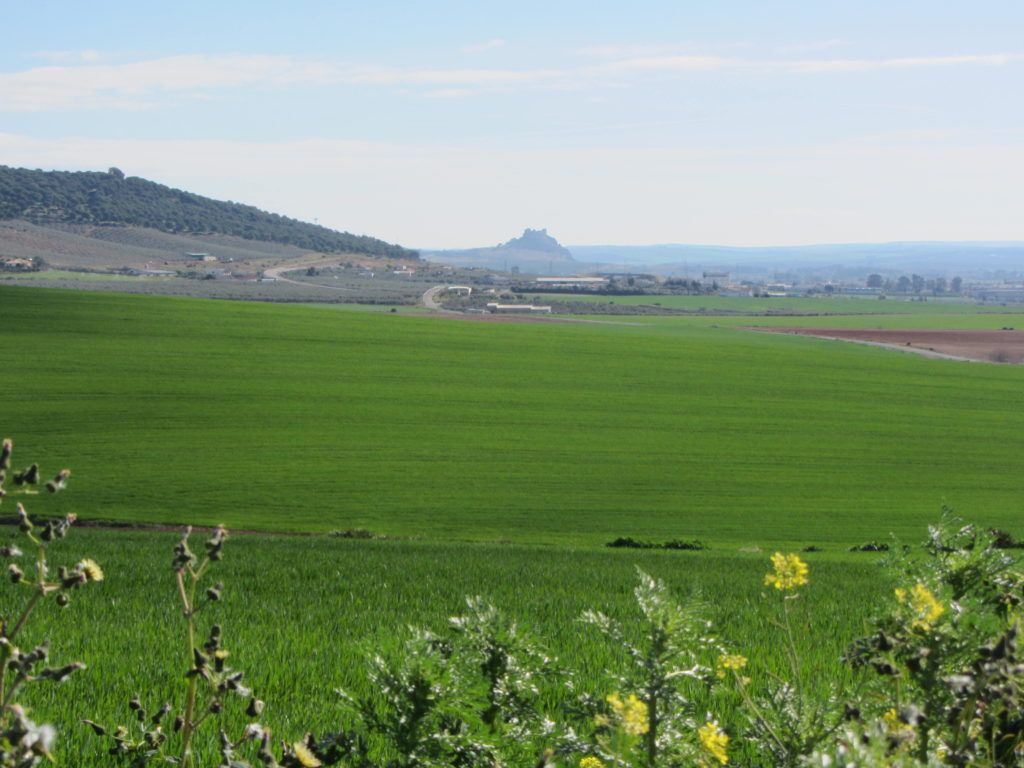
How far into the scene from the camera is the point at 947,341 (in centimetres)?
7688

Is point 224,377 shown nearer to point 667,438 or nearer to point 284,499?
point 284,499

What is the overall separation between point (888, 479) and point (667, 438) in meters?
8.12

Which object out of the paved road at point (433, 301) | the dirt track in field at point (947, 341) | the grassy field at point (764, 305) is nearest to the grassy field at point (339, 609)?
the dirt track in field at point (947, 341)

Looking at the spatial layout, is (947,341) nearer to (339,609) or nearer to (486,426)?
(486,426)

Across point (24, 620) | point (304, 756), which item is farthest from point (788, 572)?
point (24, 620)

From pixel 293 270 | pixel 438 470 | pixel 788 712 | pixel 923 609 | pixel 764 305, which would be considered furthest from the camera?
pixel 293 270

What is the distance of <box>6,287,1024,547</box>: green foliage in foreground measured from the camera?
88.6ft

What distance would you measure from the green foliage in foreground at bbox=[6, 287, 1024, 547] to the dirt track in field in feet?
36.4

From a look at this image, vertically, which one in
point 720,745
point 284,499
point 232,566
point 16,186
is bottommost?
point 284,499

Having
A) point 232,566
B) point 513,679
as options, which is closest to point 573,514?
point 232,566

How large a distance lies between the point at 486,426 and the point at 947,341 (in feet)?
175

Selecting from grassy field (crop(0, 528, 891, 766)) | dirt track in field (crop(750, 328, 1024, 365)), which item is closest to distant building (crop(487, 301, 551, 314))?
dirt track in field (crop(750, 328, 1024, 365))

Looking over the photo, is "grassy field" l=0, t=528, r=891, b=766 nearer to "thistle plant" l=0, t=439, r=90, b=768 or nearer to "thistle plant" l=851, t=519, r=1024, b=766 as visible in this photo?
"thistle plant" l=851, t=519, r=1024, b=766

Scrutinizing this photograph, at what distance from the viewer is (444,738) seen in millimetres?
2225
